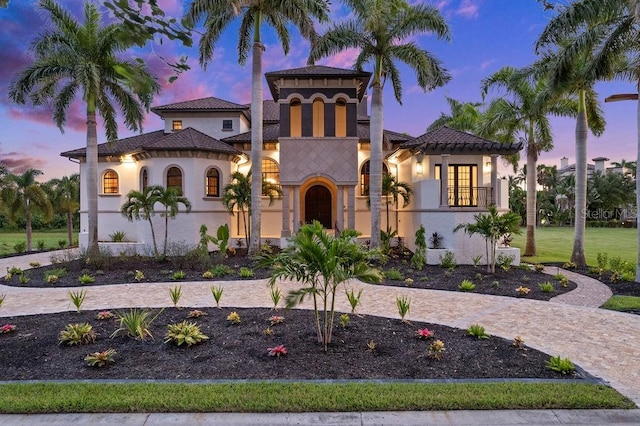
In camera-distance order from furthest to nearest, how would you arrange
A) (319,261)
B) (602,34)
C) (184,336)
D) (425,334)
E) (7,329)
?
(602,34) < (7,329) < (425,334) < (184,336) < (319,261)

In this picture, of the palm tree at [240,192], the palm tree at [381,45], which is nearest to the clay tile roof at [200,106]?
the palm tree at [240,192]

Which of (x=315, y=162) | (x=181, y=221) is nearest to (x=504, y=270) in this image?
(x=315, y=162)

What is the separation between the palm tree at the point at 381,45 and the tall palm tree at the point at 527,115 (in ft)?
14.2

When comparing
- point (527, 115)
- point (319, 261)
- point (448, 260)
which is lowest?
point (448, 260)

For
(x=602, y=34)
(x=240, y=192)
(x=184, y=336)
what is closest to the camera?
(x=184, y=336)

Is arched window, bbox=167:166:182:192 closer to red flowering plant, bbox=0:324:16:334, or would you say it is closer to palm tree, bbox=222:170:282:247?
palm tree, bbox=222:170:282:247

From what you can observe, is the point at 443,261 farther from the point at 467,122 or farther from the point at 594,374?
the point at 467,122

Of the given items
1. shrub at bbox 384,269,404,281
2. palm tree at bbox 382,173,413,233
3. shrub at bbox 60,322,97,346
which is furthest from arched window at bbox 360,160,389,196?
shrub at bbox 60,322,97,346

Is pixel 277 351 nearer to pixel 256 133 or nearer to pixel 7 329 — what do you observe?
pixel 7 329

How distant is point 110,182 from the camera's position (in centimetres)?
2147

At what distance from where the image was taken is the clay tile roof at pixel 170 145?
18.6 m

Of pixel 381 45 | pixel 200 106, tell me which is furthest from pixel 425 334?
pixel 200 106

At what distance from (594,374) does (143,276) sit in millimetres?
13453

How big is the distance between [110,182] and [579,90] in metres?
25.5
